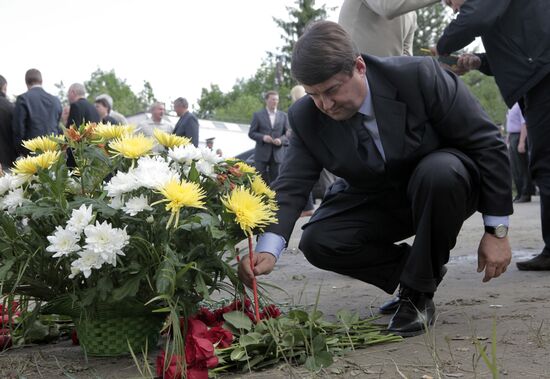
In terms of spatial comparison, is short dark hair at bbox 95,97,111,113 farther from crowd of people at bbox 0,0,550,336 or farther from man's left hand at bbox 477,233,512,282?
man's left hand at bbox 477,233,512,282

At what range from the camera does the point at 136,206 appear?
7.91 ft

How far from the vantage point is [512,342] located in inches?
99.7

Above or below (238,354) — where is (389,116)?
above

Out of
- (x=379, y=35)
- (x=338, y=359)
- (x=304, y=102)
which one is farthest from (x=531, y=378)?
(x=379, y=35)

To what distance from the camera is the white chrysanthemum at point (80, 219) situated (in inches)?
94.1

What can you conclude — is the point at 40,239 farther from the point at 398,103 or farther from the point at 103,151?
the point at 398,103

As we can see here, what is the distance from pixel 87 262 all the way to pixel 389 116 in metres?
1.28

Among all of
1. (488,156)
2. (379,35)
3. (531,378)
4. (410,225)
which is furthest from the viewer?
(379,35)

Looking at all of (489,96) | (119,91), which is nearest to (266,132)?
(489,96)

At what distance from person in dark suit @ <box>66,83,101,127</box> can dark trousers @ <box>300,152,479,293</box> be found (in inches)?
223

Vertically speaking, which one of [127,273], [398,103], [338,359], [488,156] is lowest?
[338,359]

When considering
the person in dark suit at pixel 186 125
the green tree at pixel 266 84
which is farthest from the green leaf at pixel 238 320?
the green tree at pixel 266 84

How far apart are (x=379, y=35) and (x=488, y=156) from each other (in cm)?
167

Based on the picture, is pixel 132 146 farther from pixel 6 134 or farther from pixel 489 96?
pixel 489 96
